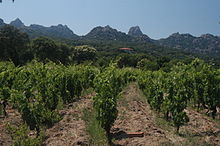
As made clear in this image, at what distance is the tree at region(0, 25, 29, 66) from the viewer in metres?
35.9

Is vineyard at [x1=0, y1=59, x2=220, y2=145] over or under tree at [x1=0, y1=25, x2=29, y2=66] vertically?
under

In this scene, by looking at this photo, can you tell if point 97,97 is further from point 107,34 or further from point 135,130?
point 107,34

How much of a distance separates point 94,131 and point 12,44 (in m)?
34.6

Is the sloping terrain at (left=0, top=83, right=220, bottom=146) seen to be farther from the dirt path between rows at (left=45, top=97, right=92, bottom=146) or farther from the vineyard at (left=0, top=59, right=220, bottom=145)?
the vineyard at (left=0, top=59, right=220, bottom=145)

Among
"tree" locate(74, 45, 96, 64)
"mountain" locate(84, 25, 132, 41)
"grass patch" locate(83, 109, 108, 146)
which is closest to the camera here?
"grass patch" locate(83, 109, 108, 146)

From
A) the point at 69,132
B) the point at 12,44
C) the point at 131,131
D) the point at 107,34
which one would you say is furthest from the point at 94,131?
the point at 107,34

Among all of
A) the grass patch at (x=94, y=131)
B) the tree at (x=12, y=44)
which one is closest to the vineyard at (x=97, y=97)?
the grass patch at (x=94, y=131)

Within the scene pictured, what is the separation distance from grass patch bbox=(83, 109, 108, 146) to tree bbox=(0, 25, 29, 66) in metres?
30.6

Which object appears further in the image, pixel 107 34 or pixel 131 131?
pixel 107 34

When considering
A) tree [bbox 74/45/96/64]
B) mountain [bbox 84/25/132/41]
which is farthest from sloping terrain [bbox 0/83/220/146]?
mountain [bbox 84/25/132/41]

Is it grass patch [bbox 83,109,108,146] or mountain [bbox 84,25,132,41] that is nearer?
grass patch [bbox 83,109,108,146]

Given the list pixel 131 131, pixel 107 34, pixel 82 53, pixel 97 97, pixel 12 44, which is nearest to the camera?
pixel 97 97

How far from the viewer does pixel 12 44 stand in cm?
3712

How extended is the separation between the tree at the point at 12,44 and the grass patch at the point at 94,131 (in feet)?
100
